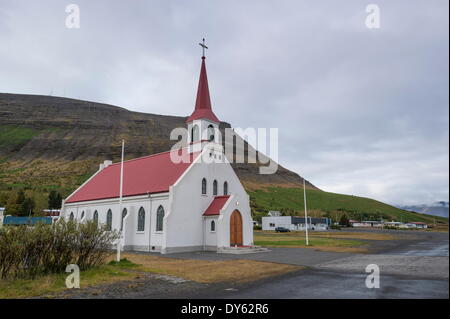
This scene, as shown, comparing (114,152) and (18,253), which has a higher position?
(114,152)

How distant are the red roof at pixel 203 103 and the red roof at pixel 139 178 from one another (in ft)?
13.4

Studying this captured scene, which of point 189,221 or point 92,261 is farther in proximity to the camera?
point 189,221

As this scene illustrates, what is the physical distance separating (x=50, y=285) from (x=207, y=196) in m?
21.0

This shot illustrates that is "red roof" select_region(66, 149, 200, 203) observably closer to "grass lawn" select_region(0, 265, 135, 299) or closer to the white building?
"grass lawn" select_region(0, 265, 135, 299)

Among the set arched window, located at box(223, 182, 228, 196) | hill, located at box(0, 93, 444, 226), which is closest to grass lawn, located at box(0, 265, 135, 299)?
arched window, located at box(223, 182, 228, 196)

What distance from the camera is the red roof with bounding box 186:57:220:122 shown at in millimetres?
34656

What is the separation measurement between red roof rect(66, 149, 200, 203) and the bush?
13.7 meters

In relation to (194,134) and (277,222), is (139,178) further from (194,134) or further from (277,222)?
(277,222)

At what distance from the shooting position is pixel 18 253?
43.9 feet

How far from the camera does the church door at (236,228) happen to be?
31562 millimetres

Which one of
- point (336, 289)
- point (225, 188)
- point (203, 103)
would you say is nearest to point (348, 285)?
point (336, 289)

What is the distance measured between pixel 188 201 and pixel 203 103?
11143mm

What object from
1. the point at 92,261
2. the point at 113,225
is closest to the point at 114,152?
the point at 113,225
